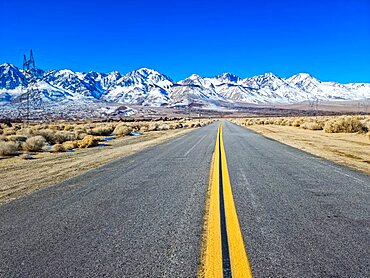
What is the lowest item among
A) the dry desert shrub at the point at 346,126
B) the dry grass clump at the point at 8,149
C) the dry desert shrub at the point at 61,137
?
the dry desert shrub at the point at 61,137

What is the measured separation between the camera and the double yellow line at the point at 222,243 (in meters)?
3.15

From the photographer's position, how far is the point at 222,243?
3820mm

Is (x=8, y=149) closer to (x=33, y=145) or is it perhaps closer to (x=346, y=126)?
(x=33, y=145)

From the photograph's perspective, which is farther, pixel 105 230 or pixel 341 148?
pixel 341 148

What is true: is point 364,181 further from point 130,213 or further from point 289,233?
point 130,213

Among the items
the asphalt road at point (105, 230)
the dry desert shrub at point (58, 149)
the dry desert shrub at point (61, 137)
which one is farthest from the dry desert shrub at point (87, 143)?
the asphalt road at point (105, 230)

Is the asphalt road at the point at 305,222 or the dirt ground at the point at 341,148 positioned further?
the dirt ground at the point at 341,148

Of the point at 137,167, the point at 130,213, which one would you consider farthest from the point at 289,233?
the point at 137,167

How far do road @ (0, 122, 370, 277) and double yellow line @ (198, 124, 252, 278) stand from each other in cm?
11

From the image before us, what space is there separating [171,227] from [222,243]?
3.03ft

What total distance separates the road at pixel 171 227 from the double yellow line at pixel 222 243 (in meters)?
0.11

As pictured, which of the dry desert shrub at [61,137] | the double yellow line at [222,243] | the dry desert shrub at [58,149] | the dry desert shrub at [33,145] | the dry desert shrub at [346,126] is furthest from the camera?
the dry desert shrub at [346,126]

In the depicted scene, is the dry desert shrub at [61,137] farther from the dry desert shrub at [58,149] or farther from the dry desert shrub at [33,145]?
the dry desert shrub at [58,149]

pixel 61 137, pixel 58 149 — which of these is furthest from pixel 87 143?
pixel 61 137
